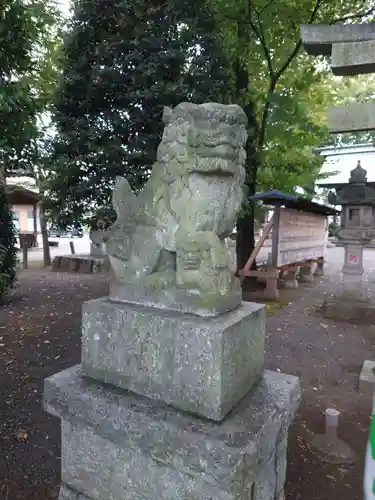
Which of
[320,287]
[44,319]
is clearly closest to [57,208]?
[44,319]

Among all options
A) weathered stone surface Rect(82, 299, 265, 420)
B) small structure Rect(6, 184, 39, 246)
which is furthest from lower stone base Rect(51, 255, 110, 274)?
weathered stone surface Rect(82, 299, 265, 420)

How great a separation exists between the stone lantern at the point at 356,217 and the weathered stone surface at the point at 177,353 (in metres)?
5.81

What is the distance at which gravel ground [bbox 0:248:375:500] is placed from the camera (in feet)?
8.20

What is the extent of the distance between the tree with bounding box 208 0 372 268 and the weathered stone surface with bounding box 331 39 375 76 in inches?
113

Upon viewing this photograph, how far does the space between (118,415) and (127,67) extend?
5042 millimetres

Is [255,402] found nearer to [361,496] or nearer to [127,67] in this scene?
[361,496]

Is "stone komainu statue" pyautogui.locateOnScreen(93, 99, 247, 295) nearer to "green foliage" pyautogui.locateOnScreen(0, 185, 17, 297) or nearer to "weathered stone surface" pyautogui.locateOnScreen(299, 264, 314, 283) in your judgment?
"green foliage" pyautogui.locateOnScreen(0, 185, 17, 297)

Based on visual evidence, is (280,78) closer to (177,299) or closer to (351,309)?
(351,309)

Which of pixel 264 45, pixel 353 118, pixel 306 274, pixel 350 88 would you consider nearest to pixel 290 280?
pixel 306 274

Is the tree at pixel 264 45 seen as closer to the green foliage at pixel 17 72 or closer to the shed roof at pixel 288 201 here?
the shed roof at pixel 288 201

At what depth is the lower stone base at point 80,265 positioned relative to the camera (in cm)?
1076

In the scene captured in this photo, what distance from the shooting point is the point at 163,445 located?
148 cm

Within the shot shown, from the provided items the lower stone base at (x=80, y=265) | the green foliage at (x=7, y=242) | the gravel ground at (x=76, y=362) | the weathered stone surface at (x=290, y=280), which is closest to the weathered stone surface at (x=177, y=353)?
the gravel ground at (x=76, y=362)

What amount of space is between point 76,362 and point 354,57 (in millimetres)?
4338
